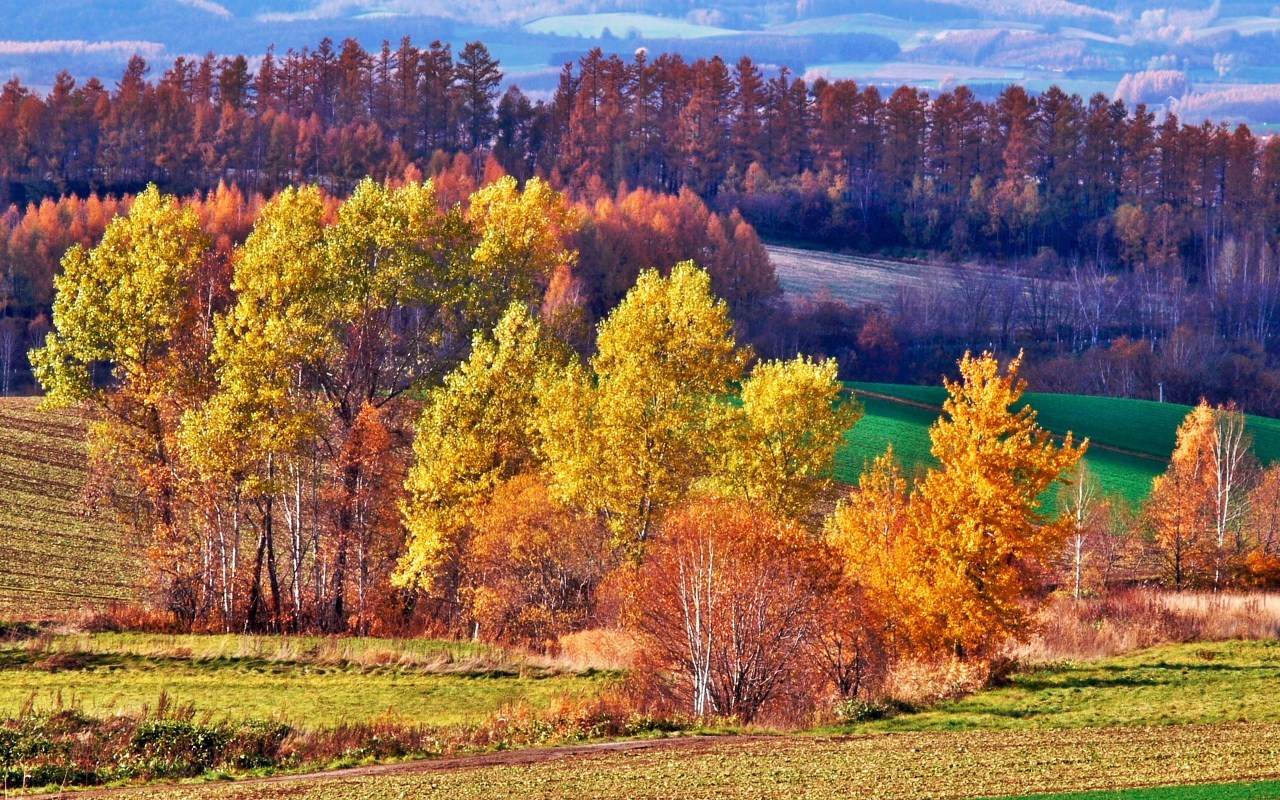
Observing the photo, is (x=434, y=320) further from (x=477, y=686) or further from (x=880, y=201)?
(x=880, y=201)

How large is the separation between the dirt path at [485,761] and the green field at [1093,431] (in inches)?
1949

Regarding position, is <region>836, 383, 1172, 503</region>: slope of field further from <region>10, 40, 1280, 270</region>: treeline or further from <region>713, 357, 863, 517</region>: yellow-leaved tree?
<region>10, 40, 1280, 270</region>: treeline

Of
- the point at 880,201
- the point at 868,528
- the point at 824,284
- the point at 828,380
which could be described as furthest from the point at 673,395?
the point at 880,201

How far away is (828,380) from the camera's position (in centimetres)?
4856

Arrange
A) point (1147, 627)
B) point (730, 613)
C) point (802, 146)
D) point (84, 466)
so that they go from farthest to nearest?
point (802, 146) < point (84, 466) < point (1147, 627) < point (730, 613)

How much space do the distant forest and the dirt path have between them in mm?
120426

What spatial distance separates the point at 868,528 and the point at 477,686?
→ 11.3 metres

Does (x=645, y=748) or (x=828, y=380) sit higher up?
(x=828, y=380)

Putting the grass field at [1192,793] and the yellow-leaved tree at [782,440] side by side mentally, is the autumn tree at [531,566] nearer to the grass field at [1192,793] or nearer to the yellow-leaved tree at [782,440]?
the yellow-leaved tree at [782,440]

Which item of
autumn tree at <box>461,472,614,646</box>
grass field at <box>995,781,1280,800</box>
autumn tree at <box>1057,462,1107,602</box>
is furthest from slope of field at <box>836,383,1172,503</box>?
grass field at <box>995,781,1280,800</box>

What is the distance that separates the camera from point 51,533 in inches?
2272

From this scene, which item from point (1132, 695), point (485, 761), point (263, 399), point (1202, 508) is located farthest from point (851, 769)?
point (1202, 508)

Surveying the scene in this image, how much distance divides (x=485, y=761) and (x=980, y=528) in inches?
608

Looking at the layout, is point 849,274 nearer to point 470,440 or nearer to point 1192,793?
point 470,440
